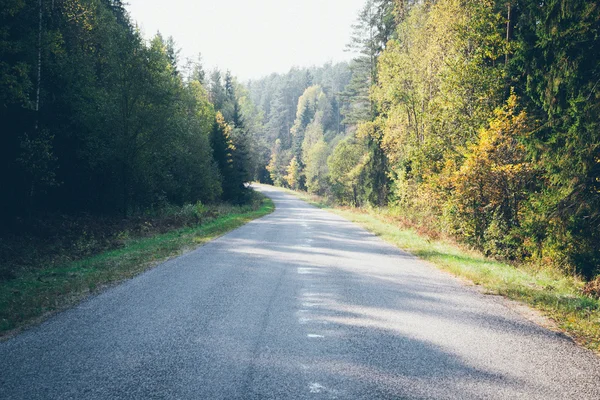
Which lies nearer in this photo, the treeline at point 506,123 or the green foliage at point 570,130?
the green foliage at point 570,130

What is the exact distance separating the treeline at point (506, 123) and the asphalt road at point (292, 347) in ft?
19.9

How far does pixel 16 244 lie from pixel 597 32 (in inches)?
751

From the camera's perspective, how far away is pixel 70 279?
8.59 m

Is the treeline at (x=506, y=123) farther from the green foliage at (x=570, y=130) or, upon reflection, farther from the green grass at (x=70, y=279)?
the green grass at (x=70, y=279)

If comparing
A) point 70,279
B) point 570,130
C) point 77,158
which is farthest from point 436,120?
point 77,158

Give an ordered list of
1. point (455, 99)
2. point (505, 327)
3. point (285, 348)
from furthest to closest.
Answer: point (455, 99)
point (505, 327)
point (285, 348)

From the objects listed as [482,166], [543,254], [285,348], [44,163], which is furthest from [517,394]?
[44,163]

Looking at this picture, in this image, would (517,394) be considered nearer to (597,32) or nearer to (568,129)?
(568,129)

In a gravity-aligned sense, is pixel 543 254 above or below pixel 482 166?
below

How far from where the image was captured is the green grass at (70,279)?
592 cm

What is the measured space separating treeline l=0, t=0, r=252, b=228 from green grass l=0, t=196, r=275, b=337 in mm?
5526

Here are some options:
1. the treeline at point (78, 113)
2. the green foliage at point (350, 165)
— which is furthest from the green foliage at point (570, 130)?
the green foliage at point (350, 165)

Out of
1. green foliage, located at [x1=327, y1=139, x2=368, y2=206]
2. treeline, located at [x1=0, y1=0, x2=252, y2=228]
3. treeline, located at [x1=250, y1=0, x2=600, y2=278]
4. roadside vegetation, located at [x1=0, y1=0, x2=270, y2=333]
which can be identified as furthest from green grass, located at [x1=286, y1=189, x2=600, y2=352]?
green foliage, located at [x1=327, y1=139, x2=368, y2=206]

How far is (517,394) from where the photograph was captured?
137 inches
